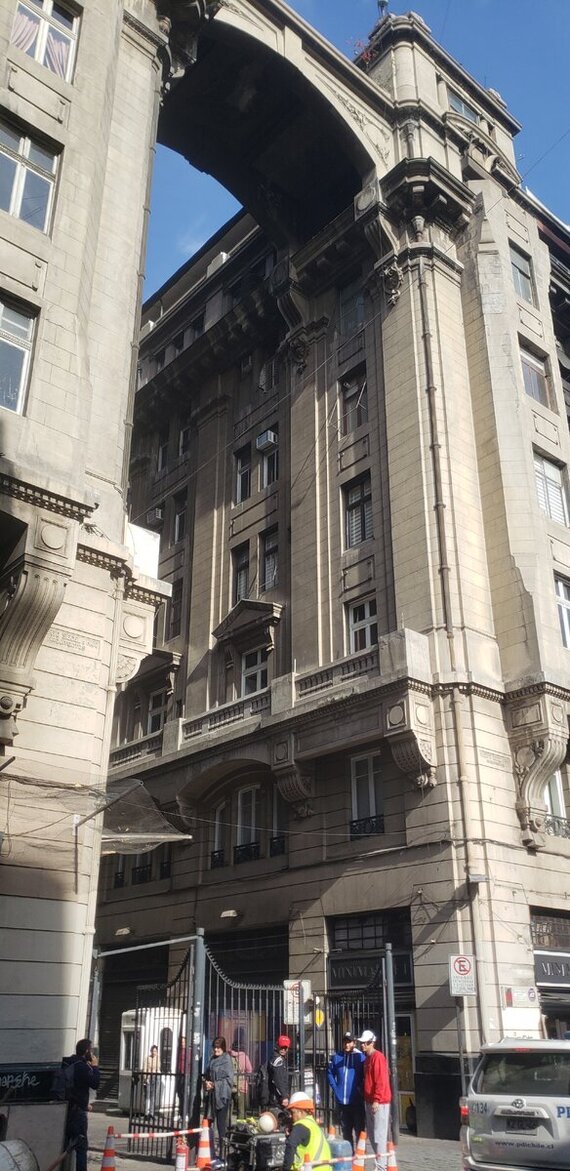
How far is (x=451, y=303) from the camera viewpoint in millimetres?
31109

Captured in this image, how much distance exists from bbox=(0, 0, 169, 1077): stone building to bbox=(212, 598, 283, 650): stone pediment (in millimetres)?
11985

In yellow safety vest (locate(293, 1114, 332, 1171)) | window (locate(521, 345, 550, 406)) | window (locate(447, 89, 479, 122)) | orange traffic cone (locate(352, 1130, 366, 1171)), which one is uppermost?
window (locate(447, 89, 479, 122))

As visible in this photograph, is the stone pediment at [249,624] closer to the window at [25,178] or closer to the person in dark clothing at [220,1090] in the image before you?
the window at [25,178]

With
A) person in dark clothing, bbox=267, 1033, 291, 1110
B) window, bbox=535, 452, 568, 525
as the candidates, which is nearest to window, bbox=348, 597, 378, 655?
window, bbox=535, 452, 568, 525

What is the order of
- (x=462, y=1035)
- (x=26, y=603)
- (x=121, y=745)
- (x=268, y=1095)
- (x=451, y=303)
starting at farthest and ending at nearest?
(x=121, y=745) < (x=451, y=303) < (x=462, y=1035) < (x=268, y=1095) < (x=26, y=603)

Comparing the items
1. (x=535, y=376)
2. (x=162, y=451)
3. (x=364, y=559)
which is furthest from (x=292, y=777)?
(x=162, y=451)

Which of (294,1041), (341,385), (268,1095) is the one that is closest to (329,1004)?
(294,1041)

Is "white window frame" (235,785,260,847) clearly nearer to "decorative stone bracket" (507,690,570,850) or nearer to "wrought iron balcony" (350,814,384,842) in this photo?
"wrought iron balcony" (350,814,384,842)

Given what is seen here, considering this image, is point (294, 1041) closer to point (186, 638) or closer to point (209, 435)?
point (186, 638)

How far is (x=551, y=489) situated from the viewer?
3017cm

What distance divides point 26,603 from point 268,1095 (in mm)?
9725

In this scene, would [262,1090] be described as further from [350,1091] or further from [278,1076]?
[350,1091]

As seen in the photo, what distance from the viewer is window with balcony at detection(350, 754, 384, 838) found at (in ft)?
83.8

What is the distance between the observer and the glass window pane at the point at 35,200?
18000mm
